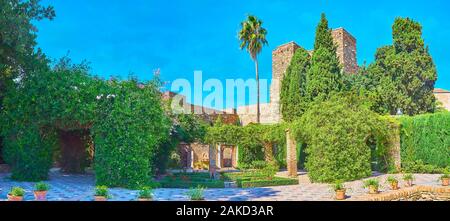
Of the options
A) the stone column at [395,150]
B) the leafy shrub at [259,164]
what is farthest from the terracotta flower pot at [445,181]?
the leafy shrub at [259,164]

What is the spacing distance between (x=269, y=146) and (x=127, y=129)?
15.2 m

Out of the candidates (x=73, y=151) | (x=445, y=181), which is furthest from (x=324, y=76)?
(x=73, y=151)

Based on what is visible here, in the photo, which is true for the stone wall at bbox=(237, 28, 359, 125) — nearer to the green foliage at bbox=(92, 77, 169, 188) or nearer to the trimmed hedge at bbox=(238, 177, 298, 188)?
the trimmed hedge at bbox=(238, 177, 298, 188)

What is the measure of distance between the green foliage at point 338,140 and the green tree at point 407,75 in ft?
35.5

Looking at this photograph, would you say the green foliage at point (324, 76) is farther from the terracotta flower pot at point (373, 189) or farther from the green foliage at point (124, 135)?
the green foliage at point (124, 135)

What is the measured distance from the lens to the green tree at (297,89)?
28.0 meters

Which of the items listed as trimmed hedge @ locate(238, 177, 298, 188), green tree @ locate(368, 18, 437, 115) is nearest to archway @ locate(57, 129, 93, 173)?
trimmed hedge @ locate(238, 177, 298, 188)

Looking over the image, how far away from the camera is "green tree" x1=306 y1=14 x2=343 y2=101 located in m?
25.5

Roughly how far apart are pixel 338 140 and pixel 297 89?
13176mm

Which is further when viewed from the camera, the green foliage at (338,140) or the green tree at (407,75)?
the green tree at (407,75)

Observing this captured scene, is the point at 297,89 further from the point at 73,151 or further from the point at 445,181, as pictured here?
the point at 445,181
